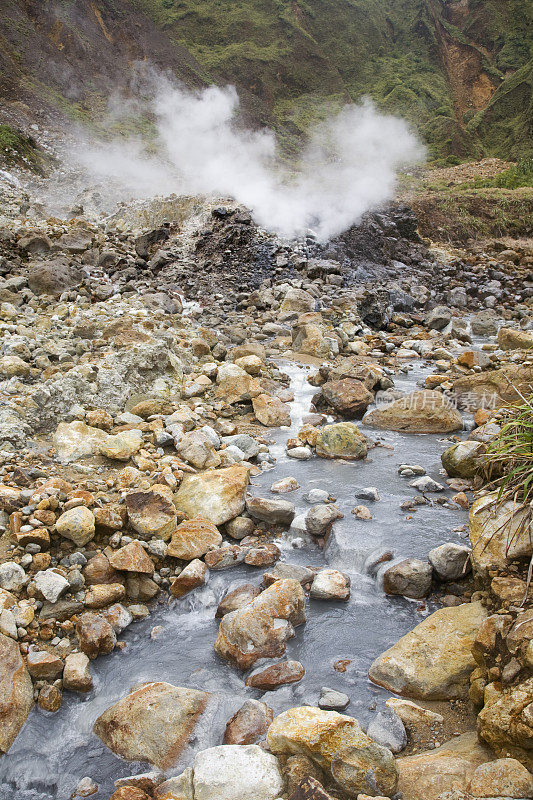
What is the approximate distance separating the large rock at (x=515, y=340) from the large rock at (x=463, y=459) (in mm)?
3927

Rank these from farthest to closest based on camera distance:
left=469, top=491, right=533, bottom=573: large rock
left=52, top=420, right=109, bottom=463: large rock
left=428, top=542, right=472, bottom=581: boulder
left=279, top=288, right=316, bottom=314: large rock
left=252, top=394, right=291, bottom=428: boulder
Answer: left=279, top=288, right=316, bottom=314: large rock, left=252, top=394, right=291, bottom=428: boulder, left=52, top=420, right=109, bottom=463: large rock, left=428, top=542, right=472, bottom=581: boulder, left=469, top=491, right=533, bottom=573: large rock

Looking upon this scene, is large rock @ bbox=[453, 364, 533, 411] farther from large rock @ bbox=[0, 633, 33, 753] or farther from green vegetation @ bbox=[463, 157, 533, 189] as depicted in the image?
green vegetation @ bbox=[463, 157, 533, 189]

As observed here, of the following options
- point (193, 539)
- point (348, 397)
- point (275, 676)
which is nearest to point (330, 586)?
point (275, 676)

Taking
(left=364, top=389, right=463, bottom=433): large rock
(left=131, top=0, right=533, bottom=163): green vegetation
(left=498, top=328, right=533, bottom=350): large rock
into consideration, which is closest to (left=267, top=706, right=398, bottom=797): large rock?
(left=364, top=389, right=463, bottom=433): large rock

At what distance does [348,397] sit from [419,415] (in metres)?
0.83

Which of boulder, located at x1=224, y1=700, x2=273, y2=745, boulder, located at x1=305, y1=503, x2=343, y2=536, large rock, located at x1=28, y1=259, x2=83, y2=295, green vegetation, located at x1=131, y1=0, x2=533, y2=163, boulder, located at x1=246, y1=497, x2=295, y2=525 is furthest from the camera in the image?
green vegetation, located at x1=131, y1=0, x2=533, y2=163

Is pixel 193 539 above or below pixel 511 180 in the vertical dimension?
below

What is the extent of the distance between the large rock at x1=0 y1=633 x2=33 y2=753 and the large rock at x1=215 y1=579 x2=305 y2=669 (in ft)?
3.23

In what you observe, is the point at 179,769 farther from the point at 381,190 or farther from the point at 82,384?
the point at 381,190

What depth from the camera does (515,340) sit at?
802 centimetres

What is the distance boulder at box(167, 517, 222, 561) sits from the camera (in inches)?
139

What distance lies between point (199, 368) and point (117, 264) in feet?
19.9

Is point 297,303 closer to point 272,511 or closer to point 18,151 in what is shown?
point 272,511

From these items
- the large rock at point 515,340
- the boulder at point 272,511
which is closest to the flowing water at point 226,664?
the boulder at point 272,511
